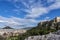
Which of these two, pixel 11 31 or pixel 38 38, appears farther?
pixel 11 31

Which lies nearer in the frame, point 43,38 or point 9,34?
point 43,38

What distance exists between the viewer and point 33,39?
1519cm

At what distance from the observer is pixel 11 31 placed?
43.2m

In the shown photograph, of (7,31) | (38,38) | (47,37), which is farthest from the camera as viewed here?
(7,31)

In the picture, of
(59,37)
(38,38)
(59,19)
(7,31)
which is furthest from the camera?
(7,31)

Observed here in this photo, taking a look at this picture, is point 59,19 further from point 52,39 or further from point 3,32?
point 52,39

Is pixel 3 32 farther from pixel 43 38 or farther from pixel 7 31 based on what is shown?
pixel 43 38

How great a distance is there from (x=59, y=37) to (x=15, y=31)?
31971 millimetres

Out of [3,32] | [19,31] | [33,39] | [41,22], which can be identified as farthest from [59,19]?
[33,39]

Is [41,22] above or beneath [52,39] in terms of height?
above

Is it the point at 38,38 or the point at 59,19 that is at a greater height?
the point at 59,19

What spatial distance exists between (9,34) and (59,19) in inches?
501

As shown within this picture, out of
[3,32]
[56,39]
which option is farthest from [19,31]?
[56,39]

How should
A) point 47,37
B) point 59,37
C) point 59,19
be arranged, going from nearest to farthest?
point 59,37 → point 47,37 → point 59,19
